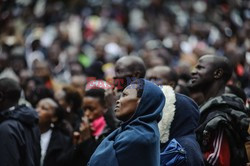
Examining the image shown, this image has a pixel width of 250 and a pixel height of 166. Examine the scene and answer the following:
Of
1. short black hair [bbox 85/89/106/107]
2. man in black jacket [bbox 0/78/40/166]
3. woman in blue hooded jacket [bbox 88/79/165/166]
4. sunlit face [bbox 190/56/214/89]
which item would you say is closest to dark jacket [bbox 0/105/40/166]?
man in black jacket [bbox 0/78/40/166]

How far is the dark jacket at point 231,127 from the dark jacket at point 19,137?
1.76 meters

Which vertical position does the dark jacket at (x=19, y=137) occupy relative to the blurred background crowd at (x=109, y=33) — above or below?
above

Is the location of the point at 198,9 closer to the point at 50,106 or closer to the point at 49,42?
the point at 49,42

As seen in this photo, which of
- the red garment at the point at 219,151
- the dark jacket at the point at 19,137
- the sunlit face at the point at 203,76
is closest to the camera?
the red garment at the point at 219,151

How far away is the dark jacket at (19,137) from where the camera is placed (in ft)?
18.2

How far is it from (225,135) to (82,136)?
65.5 inches

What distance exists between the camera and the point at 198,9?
17.4m

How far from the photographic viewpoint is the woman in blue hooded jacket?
4.11m

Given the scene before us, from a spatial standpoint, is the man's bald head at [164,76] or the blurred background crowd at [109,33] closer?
the man's bald head at [164,76]

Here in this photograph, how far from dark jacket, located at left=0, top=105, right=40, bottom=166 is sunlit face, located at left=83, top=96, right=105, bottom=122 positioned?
0.68 metres

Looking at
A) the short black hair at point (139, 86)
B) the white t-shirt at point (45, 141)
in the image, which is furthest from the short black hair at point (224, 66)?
the white t-shirt at point (45, 141)

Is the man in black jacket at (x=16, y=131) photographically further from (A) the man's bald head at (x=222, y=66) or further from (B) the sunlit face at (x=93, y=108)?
(A) the man's bald head at (x=222, y=66)

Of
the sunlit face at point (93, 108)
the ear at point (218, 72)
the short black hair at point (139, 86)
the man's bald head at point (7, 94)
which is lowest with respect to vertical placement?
the sunlit face at point (93, 108)

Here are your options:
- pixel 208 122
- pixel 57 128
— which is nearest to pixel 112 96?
pixel 57 128
